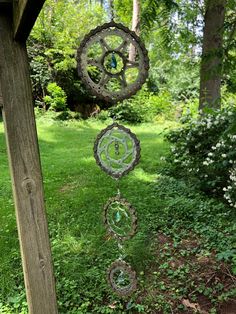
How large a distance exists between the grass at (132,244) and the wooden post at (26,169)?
34.3 inches

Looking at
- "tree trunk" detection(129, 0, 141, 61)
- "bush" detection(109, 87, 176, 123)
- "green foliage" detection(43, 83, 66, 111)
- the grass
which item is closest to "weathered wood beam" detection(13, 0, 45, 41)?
"tree trunk" detection(129, 0, 141, 61)

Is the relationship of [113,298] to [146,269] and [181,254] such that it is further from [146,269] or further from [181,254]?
[181,254]

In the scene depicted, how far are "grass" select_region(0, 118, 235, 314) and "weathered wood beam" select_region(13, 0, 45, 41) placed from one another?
188 centimetres

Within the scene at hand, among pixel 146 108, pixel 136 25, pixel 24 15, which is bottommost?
pixel 146 108

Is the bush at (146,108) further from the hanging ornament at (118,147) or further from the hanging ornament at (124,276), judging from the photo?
the hanging ornament at (118,147)

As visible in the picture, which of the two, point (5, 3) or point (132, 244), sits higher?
point (5, 3)

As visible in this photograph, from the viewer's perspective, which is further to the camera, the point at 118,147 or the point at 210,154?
Result: the point at 210,154

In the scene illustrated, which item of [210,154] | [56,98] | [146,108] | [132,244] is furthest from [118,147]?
[146,108]

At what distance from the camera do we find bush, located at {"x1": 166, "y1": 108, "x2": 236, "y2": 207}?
4.00 m

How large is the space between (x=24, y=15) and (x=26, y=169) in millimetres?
684

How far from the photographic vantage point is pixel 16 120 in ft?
5.47

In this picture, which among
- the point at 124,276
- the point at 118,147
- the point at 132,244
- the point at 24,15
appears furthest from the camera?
the point at 132,244

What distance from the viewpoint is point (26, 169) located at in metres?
1.71

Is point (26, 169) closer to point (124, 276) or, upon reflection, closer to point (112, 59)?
point (112, 59)
